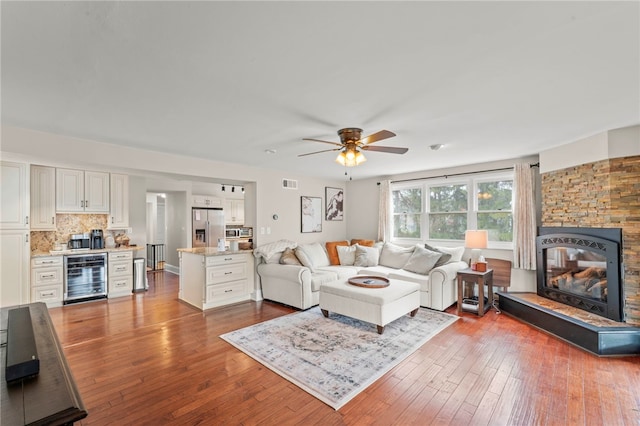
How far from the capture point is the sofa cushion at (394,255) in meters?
5.34

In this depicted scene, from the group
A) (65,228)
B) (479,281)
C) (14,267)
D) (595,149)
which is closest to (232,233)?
(65,228)

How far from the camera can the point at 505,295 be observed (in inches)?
169

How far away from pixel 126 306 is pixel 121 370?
2.41 metres

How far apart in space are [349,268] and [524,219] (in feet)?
9.85

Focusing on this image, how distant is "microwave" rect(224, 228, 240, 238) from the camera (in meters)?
8.52

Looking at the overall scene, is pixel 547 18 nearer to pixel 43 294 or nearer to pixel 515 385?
pixel 515 385

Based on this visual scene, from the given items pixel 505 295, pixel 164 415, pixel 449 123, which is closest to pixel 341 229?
pixel 505 295

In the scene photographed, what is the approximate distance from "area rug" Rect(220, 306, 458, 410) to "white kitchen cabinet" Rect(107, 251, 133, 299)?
3.15 meters

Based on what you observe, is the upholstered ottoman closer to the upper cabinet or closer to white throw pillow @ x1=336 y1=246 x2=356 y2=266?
white throw pillow @ x1=336 y1=246 x2=356 y2=266

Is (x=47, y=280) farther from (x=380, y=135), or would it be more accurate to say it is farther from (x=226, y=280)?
(x=380, y=135)

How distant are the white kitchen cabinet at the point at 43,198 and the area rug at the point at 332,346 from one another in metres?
4.00

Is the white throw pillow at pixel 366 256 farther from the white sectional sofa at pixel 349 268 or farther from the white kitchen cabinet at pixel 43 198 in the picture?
the white kitchen cabinet at pixel 43 198

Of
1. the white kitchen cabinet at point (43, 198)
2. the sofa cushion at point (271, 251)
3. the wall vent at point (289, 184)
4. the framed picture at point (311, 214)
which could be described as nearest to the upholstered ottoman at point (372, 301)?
the sofa cushion at point (271, 251)

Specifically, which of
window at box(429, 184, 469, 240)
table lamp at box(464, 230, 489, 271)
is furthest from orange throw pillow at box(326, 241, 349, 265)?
table lamp at box(464, 230, 489, 271)
